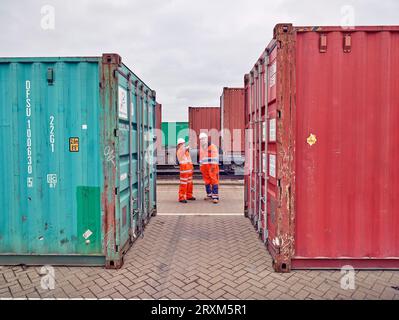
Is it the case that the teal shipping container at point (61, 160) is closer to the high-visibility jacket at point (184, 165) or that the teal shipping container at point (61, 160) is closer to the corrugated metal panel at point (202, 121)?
the high-visibility jacket at point (184, 165)

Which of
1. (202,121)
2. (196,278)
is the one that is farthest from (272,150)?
(202,121)

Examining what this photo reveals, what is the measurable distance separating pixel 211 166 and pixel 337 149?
4889mm

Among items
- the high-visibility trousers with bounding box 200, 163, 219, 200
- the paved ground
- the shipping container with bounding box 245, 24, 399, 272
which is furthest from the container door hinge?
the high-visibility trousers with bounding box 200, 163, 219, 200

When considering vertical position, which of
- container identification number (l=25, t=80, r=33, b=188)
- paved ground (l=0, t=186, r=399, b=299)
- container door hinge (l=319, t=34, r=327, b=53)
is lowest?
paved ground (l=0, t=186, r=399, b=299)

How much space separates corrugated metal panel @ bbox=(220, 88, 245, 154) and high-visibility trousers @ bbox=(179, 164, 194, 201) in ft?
19.0

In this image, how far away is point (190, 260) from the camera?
181 inches

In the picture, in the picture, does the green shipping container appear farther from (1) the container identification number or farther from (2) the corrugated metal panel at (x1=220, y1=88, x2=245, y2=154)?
(1) the container identification number

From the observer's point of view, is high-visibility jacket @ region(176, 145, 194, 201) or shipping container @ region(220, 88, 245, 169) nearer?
high-visibility jacket @ region(176, 145, 194, 201)

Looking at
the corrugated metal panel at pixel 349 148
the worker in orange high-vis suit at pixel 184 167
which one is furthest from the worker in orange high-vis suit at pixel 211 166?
the corrugated metal panel at pixel 349 148

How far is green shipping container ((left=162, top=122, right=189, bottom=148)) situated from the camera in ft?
57.7

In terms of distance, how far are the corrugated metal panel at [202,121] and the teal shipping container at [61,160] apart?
12280 millimetres

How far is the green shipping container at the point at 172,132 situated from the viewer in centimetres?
1759

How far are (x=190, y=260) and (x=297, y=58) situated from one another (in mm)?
3315

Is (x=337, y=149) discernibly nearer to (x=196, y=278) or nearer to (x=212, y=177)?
(x=196, y=278)
